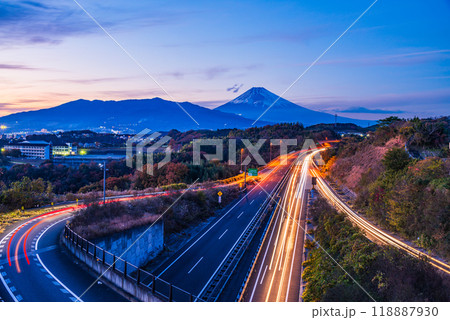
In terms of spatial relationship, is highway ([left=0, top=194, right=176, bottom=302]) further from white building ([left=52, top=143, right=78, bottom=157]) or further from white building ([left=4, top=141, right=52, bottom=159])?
white building ([left=52, top=143, right=78, bottom=157])

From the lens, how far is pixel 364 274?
1253cm

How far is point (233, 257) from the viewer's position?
20125mm

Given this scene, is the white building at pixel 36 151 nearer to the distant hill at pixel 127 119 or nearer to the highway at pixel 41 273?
the distant hill at pixel 127 119

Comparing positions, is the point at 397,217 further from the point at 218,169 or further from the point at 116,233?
the point at 218,169

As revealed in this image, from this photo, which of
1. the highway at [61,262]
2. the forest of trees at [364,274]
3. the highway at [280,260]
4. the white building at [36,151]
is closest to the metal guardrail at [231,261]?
the highway at [61,262]

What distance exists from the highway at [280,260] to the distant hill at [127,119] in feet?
267

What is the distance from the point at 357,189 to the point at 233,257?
1728 centimetres

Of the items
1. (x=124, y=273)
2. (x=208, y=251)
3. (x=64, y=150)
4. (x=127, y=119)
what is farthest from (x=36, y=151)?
(x=124, y=273)

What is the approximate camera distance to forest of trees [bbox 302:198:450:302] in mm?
10070

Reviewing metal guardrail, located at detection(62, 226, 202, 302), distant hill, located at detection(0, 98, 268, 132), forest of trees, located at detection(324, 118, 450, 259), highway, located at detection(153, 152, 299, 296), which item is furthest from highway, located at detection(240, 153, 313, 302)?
distant hill, located at detection(0, 98, 268, 132)

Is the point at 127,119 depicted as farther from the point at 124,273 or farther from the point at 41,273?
the point at 124,273

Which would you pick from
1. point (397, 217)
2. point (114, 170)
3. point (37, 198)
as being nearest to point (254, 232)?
point (397, 217)

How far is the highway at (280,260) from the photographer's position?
16.0 meters

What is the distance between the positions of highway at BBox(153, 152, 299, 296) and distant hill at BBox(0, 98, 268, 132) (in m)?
79.7
